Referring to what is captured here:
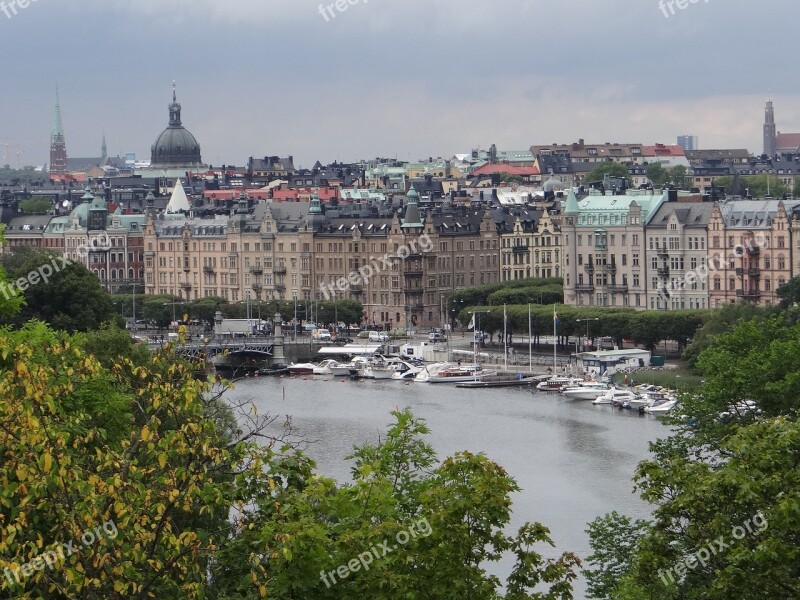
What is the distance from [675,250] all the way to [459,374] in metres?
15.0

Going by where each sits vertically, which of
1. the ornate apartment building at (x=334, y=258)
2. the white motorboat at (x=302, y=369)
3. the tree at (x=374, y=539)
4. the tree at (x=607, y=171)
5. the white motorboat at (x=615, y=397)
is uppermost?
the tree at (x=607, y=171)

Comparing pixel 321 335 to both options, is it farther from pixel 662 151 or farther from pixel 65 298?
pixel 662 151

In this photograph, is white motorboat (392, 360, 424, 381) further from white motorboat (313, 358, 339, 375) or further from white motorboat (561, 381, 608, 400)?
white motorboat (561, 381, 608, 400)

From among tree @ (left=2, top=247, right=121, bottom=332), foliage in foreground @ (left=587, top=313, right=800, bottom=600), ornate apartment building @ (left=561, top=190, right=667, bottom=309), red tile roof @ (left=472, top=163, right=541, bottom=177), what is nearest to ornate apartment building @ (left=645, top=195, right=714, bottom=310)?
ornate apartment building @ (left=561, top=190, right=667, bottom=309)

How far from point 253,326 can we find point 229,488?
6752 centimetres

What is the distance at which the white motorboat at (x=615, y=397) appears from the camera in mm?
61375

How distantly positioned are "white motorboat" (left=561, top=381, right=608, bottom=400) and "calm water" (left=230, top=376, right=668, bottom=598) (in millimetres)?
581

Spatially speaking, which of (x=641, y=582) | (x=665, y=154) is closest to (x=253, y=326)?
(x=641, y=582)

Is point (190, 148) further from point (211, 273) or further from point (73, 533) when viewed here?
point (73, 533)

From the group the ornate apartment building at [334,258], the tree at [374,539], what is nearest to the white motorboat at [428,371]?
the ornate apartment building at [334,258]

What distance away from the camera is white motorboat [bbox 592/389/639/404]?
6138 centimetres

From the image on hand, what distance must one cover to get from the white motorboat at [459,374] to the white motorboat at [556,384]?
3106 mm

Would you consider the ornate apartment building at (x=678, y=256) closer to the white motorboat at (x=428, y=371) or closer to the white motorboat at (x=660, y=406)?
the white motorboat at (x=428, y=371)

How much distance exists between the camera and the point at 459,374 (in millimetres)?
71188
